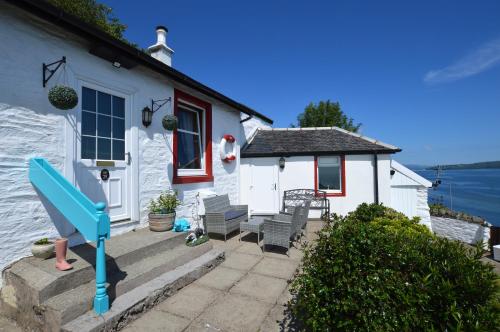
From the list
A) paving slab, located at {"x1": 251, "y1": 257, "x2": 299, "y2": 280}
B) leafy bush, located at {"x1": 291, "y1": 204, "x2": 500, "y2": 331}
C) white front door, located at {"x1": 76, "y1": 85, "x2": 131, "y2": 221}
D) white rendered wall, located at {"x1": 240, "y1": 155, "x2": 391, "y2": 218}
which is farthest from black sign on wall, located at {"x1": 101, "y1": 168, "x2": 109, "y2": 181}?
white rendered wall, located at {"x1": 240, "y1": 155, "x2": 391, "y2": 218}

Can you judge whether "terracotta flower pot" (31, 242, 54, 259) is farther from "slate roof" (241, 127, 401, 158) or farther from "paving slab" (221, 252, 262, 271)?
"slate roof" (241, 127, 401, 158)

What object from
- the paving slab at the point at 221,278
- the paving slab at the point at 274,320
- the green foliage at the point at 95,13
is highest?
the green foliage at the point at 95,13

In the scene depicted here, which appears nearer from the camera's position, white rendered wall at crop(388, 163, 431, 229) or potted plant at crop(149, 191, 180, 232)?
potted plant at crop(149, 191, 180, 232)

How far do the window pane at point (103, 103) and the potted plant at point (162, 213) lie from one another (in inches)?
75.0

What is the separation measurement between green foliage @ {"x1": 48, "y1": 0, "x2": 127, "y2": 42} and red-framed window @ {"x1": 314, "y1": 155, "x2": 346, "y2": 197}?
37.1 ft

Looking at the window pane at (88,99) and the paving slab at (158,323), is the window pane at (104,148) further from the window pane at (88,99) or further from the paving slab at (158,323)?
the paving slab at (158,323)

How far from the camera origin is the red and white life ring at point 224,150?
24.8 ft

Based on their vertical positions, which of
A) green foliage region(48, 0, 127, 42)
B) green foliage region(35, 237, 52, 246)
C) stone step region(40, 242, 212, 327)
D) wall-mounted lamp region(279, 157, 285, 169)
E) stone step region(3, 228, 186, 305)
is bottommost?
stone step region(40, 242, 212, 327)

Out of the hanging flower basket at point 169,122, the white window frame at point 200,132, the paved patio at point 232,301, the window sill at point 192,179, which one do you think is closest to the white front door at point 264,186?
the window sill at point 192,179

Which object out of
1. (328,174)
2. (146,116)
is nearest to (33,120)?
(146,116)

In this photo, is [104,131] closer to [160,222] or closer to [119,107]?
[119,107]

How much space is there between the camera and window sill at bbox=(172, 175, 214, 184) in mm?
5830

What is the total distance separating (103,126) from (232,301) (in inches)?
140

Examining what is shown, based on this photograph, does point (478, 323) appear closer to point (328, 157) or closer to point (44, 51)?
point (44, 51)
